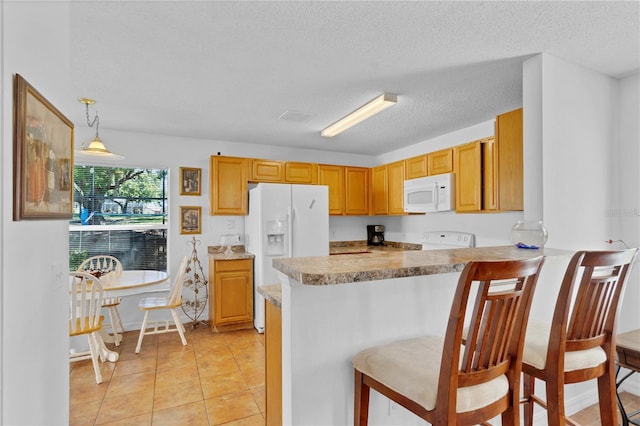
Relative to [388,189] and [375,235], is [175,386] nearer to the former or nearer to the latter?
[388,189]

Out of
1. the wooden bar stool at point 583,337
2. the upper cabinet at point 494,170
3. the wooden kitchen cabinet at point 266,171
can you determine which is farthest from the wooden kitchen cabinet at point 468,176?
the wooden kitchen cabinet at point 266,171

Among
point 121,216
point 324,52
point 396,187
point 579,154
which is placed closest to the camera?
point 324,52

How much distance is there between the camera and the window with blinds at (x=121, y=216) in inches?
154

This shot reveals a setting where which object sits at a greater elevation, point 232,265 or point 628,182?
point 628,182

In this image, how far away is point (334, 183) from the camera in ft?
16.0

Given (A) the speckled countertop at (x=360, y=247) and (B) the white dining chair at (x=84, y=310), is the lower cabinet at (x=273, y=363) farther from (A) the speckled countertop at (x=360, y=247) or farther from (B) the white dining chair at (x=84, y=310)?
(A) the speckled countertop at (x=360, y=247)

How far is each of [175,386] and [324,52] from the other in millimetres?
2758

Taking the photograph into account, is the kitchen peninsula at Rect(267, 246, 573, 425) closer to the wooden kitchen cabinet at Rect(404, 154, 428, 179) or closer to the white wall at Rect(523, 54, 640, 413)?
the white wall at Rect(523, 54, 640, 413)

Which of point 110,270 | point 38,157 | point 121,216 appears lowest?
point 110,270

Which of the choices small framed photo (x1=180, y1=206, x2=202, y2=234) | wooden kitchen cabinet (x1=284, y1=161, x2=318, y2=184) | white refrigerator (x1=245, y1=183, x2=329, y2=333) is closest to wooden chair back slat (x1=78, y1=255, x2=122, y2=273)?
small framed photo (x1=180, y1=206, x2=202, y2=234)

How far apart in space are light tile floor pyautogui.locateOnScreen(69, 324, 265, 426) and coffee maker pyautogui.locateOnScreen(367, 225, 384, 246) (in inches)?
101

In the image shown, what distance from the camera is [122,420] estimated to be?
85.9 inches

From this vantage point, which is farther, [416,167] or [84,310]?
[416,167]

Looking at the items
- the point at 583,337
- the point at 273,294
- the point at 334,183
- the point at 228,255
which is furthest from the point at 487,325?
the point at 334,183
